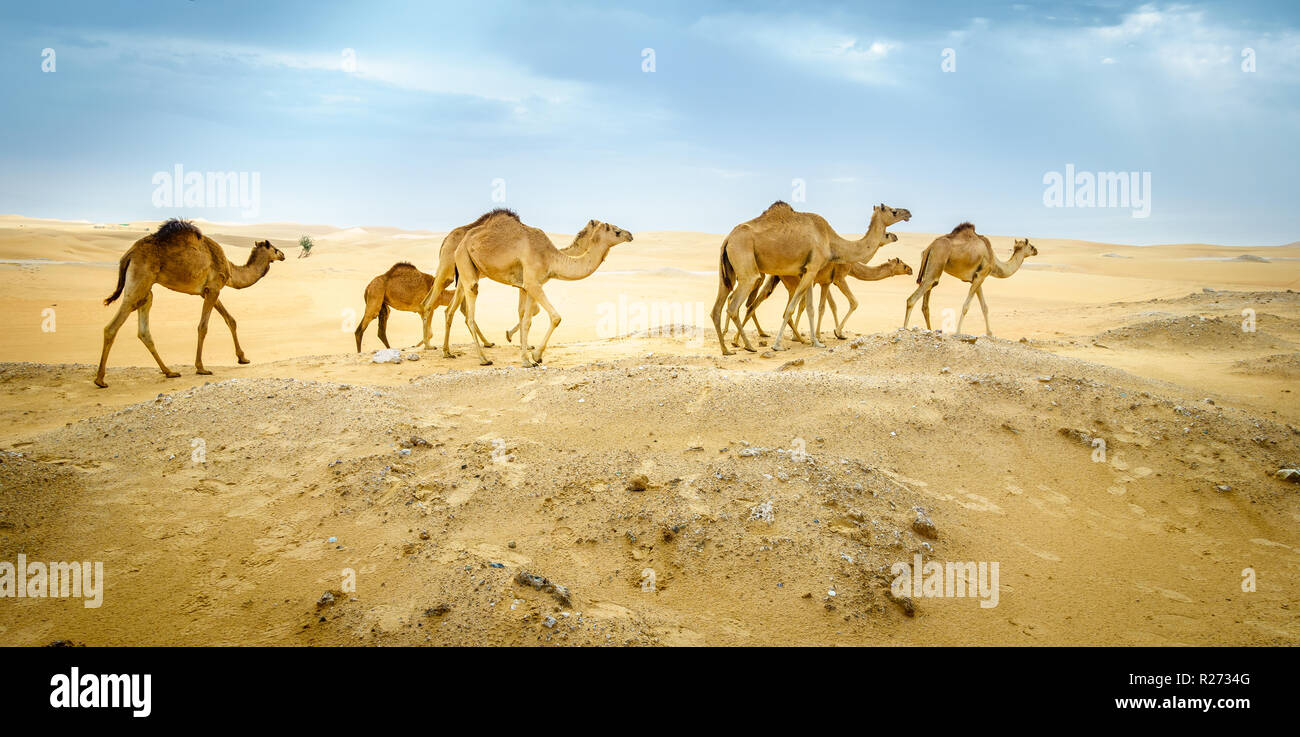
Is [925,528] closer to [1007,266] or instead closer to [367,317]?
[367,317]

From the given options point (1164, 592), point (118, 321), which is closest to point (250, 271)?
point (118, 321)

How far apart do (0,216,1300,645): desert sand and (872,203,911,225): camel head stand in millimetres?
5339

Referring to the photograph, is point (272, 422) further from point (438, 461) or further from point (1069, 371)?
point (1069, 371)

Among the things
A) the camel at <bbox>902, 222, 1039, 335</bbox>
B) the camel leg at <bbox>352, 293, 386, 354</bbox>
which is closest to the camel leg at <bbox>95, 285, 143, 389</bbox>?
the camel leg at <bbox>352, 293, 386, 354</bbox>

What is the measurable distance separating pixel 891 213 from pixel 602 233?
6.73 metres

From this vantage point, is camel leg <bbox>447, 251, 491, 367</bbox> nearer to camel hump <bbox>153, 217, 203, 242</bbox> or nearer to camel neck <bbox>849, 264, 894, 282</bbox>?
camel hump <bbox>153, 217, 203, 242</bbox>

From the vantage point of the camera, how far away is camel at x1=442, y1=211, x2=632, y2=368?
11.3 metres

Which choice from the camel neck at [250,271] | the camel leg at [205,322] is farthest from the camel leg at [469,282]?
the camel leg at [205,322]

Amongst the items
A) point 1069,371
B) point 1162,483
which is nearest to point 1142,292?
point 1069,371

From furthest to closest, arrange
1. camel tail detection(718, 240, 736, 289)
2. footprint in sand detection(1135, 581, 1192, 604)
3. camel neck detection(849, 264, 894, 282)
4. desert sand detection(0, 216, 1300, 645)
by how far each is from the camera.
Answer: camel neck detection(849, 264, 894, 282)
camel tail detection(718, 240, 736, 289)
footprint in sand detection(1135, 581, 1192, 604)
desert sand detection(0, 216, 1300, 645)

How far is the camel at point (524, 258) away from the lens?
37.0ft

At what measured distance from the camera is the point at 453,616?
381 cm

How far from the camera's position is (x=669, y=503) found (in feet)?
16.6

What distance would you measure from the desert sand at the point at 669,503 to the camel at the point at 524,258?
8.43 ft
